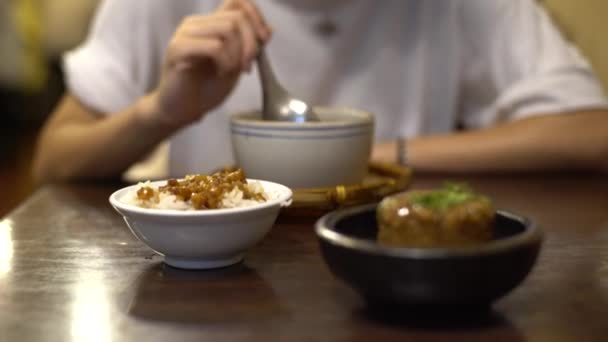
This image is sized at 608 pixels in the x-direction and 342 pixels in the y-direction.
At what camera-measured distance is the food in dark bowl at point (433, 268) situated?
1.89ft

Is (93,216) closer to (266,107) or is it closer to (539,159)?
(266,107)

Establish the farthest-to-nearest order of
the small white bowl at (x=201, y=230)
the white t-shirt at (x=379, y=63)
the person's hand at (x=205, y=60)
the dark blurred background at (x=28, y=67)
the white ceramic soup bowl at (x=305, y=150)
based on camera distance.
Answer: the dark blurred background at (x=28, y=67) < the white t-shirt at (x=379, y=63) < the person's hand at (x=205, y=60) < the white ceramic soup bowl at (x=305, y=150) < the small white bowl at (x=201, y=230)

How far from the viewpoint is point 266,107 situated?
1141 millimetres

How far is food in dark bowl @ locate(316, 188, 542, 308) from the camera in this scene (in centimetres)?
57

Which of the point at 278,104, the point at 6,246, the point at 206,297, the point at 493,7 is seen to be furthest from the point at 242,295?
the point at 493,7

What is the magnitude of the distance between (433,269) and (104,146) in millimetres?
922

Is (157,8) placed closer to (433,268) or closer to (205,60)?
(205,60)

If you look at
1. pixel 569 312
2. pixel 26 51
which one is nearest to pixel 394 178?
pixel 569 312

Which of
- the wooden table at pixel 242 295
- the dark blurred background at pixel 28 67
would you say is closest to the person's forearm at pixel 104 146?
the wooden table at pixel 242 295

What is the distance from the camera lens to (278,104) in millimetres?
1131

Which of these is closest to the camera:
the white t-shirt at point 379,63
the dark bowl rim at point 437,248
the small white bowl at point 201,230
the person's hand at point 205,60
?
the dark bowl rim at point 437,248

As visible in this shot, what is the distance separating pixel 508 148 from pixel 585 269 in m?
0.66

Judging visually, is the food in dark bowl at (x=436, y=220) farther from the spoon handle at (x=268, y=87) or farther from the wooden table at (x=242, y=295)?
the spoon handle at (x=268, y=87)

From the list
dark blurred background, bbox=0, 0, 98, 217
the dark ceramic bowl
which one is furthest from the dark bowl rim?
dark blurred background, bbox=0, 0, 98, 217
